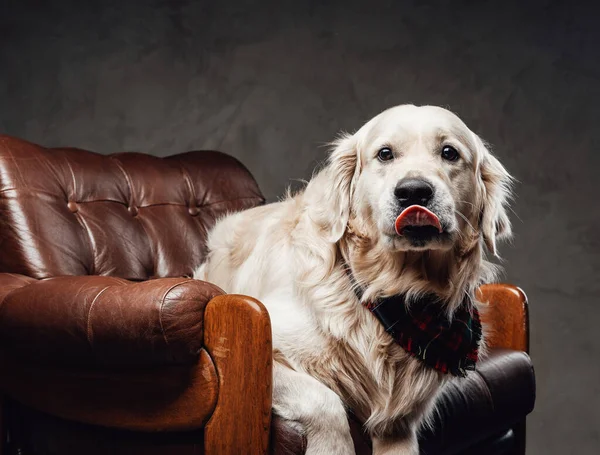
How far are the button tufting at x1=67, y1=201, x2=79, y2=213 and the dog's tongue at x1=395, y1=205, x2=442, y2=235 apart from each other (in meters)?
1.26

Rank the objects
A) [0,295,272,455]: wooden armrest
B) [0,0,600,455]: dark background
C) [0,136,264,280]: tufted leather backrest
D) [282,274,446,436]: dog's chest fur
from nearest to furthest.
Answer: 1. [0,295,272,455]: wooden armrest
2. [282,274,446,436]: dog's chest fur
3. [0,136,264,280]: tufted leather backrest
4. [0,0,600,455]: dark background

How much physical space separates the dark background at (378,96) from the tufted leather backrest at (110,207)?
56 centimetres

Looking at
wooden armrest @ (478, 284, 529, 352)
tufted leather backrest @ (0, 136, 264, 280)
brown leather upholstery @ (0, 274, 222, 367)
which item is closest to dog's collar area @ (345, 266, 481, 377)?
brown leather upholstery @ (0, 274, 222, 367)

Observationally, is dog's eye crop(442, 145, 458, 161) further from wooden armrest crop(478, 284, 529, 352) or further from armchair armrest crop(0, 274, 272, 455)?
wooden armrest crop(478, 284, 529, 352)

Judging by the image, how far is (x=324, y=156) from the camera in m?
3.65

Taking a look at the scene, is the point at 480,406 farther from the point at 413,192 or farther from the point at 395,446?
the point at 413,192

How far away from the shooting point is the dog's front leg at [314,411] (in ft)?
5.14

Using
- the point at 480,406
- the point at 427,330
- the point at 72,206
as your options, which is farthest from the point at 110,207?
the point at 480,406

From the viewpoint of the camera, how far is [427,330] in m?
1.82

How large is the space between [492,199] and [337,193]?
43 centimetres

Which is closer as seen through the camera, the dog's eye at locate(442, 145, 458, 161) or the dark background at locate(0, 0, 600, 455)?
the dog's eye at locate(442, 145, 458, 161)

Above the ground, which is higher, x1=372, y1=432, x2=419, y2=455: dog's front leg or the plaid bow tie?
the plaid bow tie

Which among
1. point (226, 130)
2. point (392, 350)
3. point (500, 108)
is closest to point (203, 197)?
point (226, 130)

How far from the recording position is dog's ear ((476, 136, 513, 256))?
191cm
